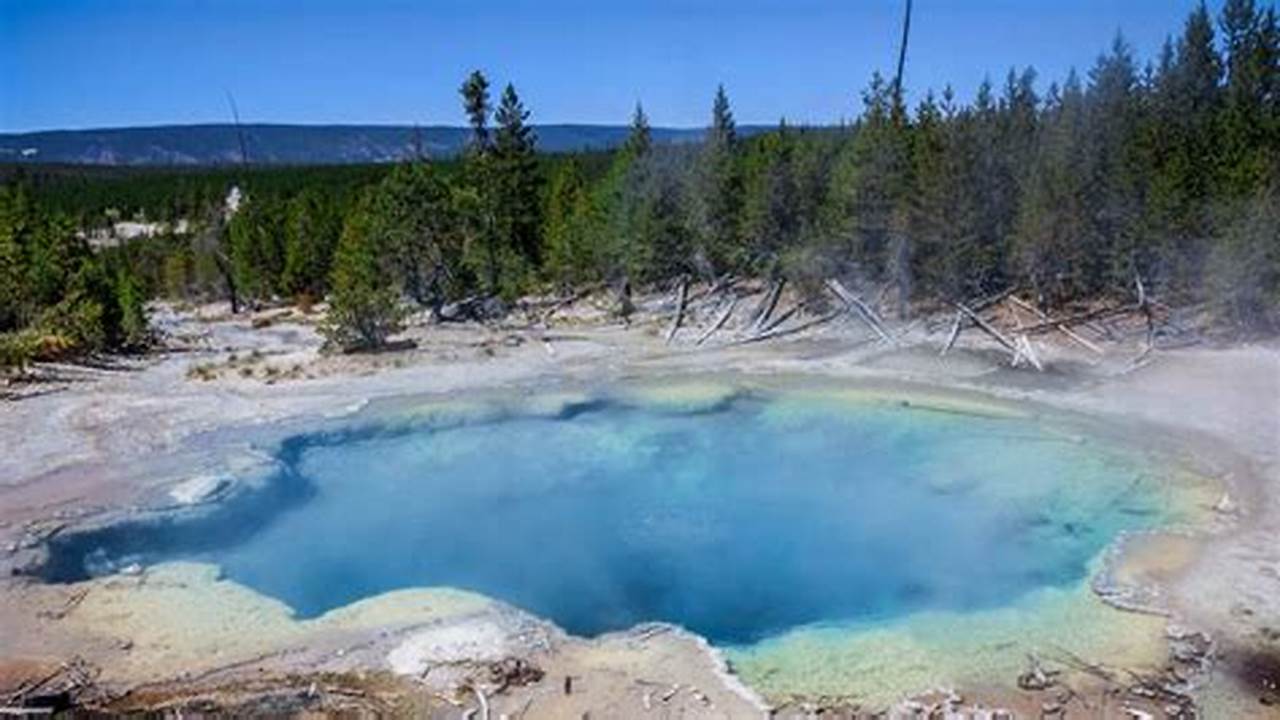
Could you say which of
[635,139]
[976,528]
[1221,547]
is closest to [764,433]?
[976,528]

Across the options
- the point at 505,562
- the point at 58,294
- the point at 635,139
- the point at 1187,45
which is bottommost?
the point at 505,562

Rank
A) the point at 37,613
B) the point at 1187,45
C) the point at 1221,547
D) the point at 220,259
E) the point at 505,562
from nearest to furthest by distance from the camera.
Answer: the point at 37,613, the point at 1221,547, the point at 505,562, the point at 1187,45, the point at 220,259

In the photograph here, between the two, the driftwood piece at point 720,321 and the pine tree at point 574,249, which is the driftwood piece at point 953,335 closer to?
the driftwood piece at point 720,321

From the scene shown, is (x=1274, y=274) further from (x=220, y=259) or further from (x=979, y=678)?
(x=220, y=259)

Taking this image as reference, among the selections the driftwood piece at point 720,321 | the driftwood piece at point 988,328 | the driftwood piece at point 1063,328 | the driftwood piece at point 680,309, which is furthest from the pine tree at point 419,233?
the driftwood piece at point 1063,328

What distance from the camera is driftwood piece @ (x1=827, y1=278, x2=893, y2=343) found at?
28.1 metres

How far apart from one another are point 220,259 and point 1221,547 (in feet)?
138

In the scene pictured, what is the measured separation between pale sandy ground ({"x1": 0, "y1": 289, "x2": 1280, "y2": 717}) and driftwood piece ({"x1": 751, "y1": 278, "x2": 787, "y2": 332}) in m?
1.33

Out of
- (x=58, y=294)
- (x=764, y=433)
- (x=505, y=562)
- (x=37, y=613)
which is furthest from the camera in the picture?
(x=58, y=294)

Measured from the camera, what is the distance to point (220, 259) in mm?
47594

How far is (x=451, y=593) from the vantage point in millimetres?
13500

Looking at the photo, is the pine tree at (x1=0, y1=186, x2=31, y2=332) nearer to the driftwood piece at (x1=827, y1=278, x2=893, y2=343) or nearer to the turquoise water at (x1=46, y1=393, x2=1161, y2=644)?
the turquoise water at (x1=46, y1=393, x2=1161, y2=644)

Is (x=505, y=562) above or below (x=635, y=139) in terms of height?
below

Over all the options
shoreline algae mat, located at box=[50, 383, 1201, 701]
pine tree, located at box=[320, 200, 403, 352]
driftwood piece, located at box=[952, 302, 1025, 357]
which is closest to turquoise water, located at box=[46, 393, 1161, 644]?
shoreline algae mat, located at box=[50, 383, 1201, 701]
